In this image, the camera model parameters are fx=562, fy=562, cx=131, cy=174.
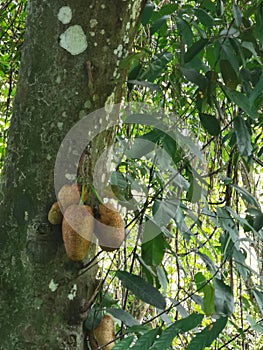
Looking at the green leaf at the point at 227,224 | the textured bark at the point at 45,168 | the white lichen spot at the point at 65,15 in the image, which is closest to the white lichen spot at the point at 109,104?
the textured bark at the point at 45,168

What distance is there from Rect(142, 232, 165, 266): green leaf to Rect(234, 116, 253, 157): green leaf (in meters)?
0.19

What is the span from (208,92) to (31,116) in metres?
0.28

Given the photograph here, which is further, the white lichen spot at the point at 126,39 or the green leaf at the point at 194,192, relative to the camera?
the green leaf at the point at 194,192

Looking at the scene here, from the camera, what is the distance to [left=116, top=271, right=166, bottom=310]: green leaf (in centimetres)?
81

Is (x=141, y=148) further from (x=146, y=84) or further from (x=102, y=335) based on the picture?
(x=102, y=335)

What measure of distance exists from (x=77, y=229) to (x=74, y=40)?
0.24 meters

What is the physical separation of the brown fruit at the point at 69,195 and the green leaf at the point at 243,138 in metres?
0.33

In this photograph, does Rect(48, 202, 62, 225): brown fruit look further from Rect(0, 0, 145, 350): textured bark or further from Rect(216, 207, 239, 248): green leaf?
Rect(216, 207, 239, 248): green leaf

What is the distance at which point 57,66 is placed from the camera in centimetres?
72

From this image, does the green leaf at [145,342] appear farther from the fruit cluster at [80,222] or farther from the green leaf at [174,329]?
the fruit cluster at [80,222]

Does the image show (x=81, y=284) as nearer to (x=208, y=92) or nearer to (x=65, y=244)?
(x=65, y=244)

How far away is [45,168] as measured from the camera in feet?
2.33

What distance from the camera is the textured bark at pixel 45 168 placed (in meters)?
0.70

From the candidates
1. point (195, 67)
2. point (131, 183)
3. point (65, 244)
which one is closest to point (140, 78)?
point (195, 67)
